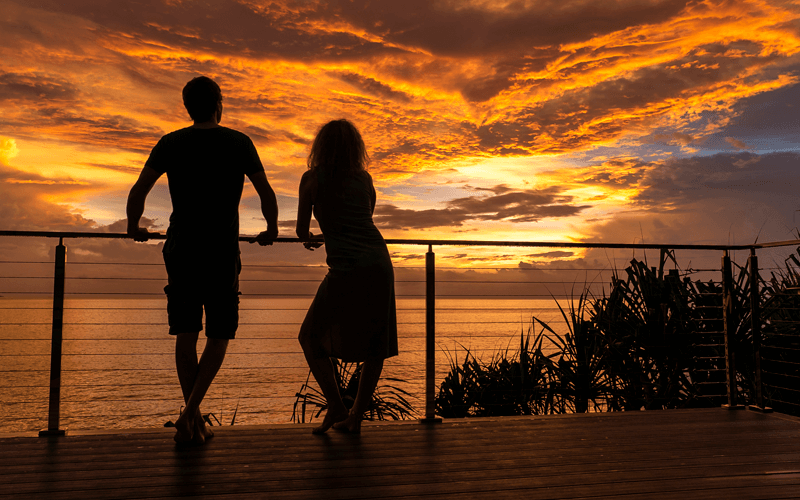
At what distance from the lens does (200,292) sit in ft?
6.84

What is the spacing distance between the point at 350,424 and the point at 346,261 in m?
0.76

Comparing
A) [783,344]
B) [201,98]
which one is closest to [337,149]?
[201,98]

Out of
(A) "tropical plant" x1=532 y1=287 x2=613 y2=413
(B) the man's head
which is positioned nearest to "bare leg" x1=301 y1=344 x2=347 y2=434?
(B) the man's head

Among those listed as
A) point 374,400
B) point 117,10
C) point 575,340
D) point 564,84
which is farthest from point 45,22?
point 575,340

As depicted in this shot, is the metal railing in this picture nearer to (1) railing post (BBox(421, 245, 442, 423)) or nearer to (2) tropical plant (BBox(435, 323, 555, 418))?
(1) railing post (BBox(421, 245, 442, 423))

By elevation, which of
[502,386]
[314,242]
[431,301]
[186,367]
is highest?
[314,242]

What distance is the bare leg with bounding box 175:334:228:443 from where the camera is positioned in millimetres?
2082

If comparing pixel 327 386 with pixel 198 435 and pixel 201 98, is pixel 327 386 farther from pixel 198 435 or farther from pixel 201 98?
pixel 201 98

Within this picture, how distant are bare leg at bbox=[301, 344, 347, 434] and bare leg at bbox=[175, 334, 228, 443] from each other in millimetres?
361

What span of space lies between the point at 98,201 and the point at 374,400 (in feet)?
16.0

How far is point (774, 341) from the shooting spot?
3951 mm

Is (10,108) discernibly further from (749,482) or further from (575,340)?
(749,482)

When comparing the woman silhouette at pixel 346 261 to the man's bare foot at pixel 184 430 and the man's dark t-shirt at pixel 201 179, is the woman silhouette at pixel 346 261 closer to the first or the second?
the man's dark t-shirt at pixel 201 179

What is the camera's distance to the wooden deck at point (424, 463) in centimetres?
166
